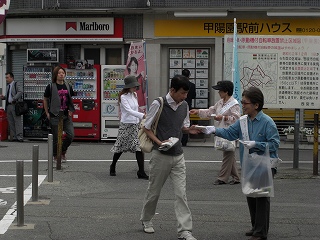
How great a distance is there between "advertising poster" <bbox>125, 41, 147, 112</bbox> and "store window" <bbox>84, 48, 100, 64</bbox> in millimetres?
2055

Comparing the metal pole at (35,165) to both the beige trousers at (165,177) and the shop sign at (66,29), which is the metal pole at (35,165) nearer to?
the beige trousers at (165,177)

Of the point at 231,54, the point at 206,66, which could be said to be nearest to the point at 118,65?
the point at 206,66

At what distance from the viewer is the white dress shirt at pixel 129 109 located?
12.4m

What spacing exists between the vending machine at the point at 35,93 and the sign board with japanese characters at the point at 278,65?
7.91 m

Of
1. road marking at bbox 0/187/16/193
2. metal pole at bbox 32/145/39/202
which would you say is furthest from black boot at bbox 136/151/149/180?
metal pole at bbox 32/145/39/202

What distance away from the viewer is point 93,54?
69.2 feet

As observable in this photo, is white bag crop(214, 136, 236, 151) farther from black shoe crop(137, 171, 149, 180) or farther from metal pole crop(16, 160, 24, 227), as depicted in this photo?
metal pole crop(16, 160, 24, 227)

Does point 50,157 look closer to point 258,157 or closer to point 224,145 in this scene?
point 224,145

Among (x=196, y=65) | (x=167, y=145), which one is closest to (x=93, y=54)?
(x=196, y=65)

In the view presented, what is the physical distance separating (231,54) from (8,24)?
9.38 meters

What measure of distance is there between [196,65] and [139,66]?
6.95 feet

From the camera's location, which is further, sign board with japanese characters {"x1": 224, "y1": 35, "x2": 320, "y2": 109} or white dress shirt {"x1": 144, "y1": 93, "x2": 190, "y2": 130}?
sign board with japanese characters {"x1": 224, "y1": 35, "x2": 320, "y2": 109}

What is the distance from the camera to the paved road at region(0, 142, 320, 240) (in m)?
8.64

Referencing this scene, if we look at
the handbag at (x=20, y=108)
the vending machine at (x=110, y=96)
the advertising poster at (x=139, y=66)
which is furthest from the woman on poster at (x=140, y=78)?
the handbag at (x=20, y=108)
